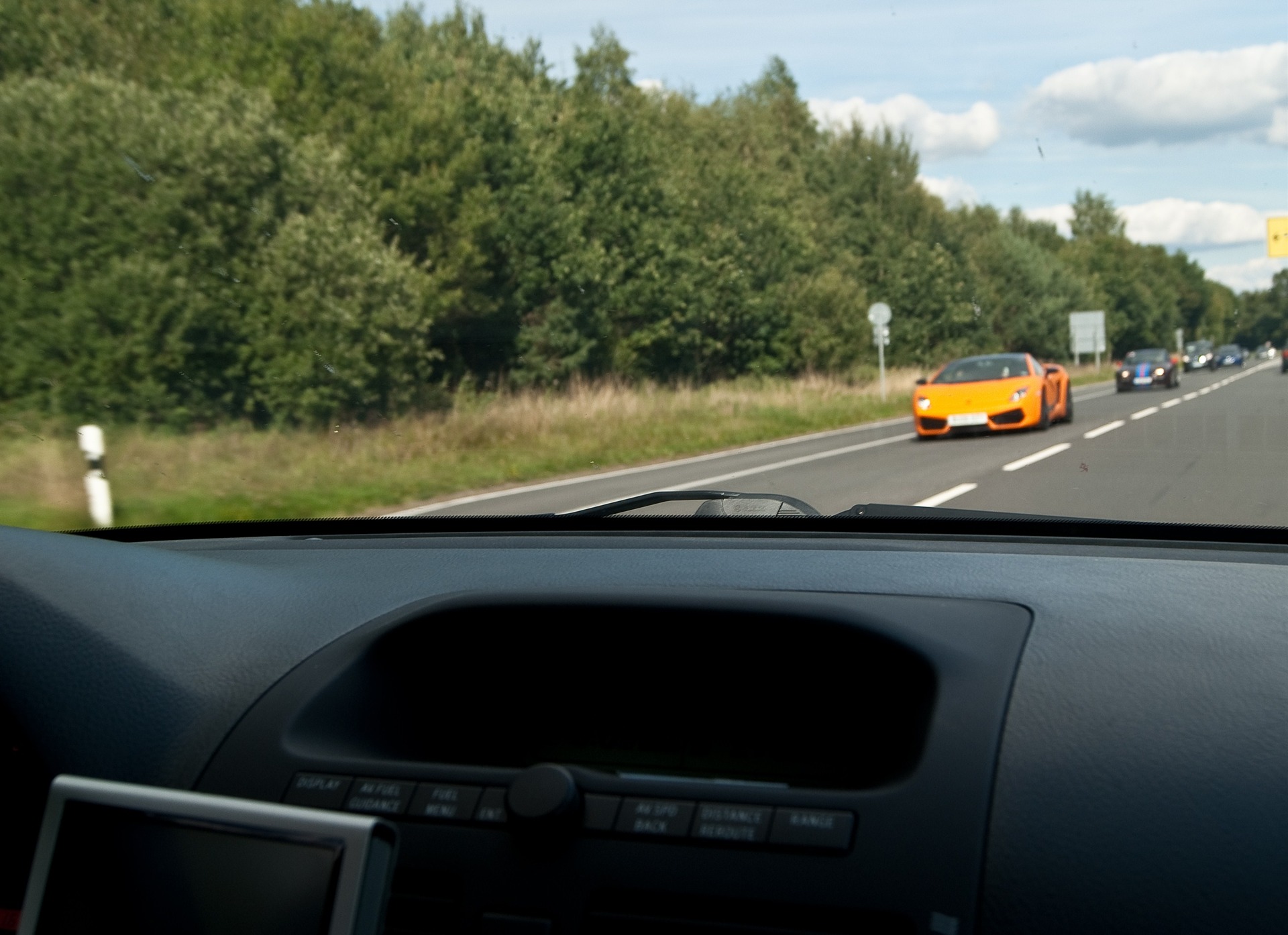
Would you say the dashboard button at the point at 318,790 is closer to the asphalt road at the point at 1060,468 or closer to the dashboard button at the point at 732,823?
the dashboard button at the point at 732,823

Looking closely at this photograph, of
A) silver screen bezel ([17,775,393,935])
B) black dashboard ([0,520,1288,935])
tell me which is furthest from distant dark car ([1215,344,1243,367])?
silver screen bezel ([17,775,393,935])

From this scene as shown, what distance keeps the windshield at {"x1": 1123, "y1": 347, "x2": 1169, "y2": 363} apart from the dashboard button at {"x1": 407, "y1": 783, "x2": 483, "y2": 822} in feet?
58.2

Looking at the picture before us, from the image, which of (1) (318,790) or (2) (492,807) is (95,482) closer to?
(1) (318,790)

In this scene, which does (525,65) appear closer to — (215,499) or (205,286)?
(205,286)

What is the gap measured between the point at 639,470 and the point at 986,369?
4358mm

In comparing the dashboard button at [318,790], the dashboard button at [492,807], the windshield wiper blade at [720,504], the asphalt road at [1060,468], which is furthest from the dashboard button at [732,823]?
the asphalt road at [1060,468]

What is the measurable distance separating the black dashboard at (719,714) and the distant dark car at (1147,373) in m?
12.4

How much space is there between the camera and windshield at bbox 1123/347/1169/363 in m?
19.8

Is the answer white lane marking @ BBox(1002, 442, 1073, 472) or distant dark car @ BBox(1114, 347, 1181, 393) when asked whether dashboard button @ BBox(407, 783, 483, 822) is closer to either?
white lane marking @ BBox(1002, 442, 1073, 472)

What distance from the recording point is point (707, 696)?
6.59ft

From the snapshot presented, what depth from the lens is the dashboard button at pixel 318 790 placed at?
5.71 ft

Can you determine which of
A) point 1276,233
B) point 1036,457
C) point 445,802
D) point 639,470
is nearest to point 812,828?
point 445,802

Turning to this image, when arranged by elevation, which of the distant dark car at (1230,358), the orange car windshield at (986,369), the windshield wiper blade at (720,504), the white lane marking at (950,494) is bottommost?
the white lane marking at (950,494)

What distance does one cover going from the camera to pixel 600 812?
1.56m
